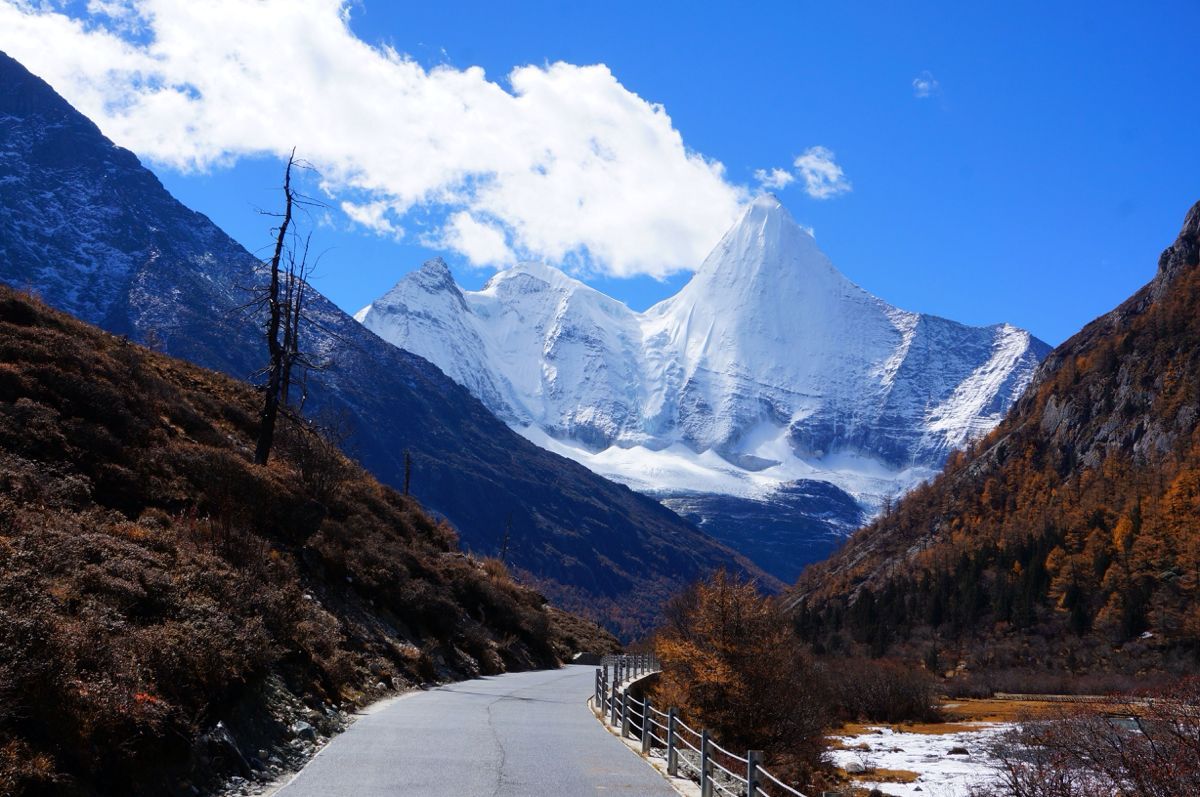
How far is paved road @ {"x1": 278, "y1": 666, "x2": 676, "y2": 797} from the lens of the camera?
11.7 m

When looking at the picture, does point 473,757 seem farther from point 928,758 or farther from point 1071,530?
point 1071,530

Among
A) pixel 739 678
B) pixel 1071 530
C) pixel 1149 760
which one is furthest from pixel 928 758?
pixel 1071 530

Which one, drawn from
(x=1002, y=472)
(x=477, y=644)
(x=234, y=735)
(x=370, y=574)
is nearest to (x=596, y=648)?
(x=477, y=644)

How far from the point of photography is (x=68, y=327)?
27.1 meters

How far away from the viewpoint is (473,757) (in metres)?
14.0

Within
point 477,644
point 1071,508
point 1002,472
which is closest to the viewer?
point 477,644

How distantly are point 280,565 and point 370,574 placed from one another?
687cm

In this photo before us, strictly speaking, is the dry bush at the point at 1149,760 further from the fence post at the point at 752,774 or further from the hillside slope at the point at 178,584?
the hillside slope at the point at 178,584

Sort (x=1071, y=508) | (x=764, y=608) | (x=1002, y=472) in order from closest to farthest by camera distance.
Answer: (x=764, y=608) → (x=1071, y=508) → (x=1002, y=472)

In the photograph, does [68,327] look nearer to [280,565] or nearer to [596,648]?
[280,565]

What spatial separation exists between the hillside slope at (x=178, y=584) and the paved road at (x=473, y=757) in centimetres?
82

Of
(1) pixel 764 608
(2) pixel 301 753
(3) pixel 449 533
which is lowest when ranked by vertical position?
(2) pixel 301 753

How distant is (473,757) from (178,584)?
15.8 ft

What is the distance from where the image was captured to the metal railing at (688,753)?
11.6 metres
